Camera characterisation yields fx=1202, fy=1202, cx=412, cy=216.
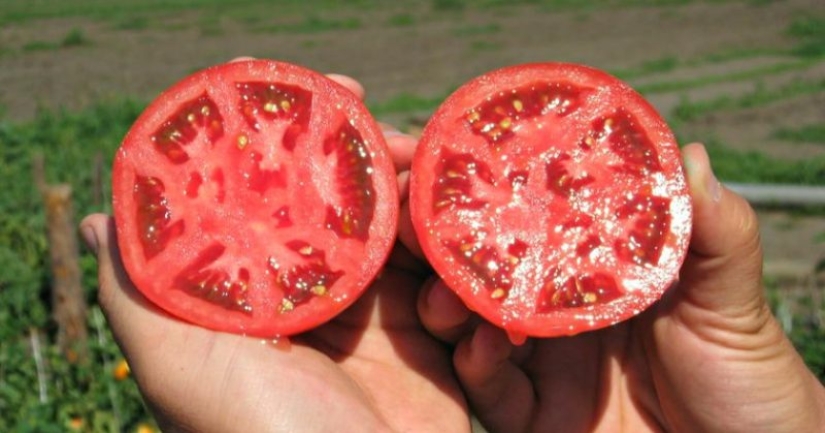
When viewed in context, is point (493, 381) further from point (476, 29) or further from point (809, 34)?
point (476, 29)


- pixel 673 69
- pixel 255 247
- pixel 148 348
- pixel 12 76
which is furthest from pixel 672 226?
pixel 12 76

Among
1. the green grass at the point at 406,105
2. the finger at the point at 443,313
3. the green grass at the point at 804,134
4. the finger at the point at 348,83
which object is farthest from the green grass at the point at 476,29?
the finger at the point at 443,313

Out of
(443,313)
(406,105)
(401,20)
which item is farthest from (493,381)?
(401,20)

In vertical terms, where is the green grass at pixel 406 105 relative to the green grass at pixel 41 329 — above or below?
below

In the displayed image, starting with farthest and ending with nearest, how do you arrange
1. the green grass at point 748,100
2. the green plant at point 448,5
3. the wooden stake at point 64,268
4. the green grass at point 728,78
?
the green plant at point 448,5 → the green grass at point 728,78 → the green grass at point 748,100 → the wooden stake at point 64,268

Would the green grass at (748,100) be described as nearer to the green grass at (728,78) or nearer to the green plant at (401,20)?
the green grass at (728,78)

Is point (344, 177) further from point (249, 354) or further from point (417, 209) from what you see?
point (249, 354)
